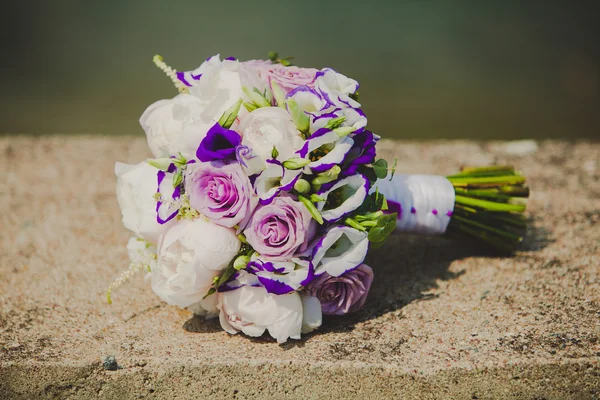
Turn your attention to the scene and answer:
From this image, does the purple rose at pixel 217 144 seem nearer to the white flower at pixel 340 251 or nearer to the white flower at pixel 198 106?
the white flower at pixel 198 106

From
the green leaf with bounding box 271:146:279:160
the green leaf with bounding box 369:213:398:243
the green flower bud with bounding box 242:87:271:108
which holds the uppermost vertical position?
the green flower bud with bounding box 242:87:271:108

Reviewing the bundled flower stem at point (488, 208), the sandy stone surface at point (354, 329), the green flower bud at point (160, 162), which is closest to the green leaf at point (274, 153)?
the green flower bud at point (160, 162)

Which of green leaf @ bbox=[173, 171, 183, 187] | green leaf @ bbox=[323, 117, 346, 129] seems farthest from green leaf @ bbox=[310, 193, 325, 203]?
green leaf @ bbox=[173, 171, 183, 187]

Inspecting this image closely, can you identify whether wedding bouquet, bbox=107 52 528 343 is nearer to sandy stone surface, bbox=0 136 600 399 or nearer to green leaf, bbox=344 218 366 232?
green leaf, bbox=344 218 366 232

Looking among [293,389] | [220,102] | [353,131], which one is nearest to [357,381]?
[293,389]

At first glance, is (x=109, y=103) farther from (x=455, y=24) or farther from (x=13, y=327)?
(x=13, y=327)

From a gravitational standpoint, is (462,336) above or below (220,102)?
below

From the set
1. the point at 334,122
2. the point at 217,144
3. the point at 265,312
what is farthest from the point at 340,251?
the point at 217,144
